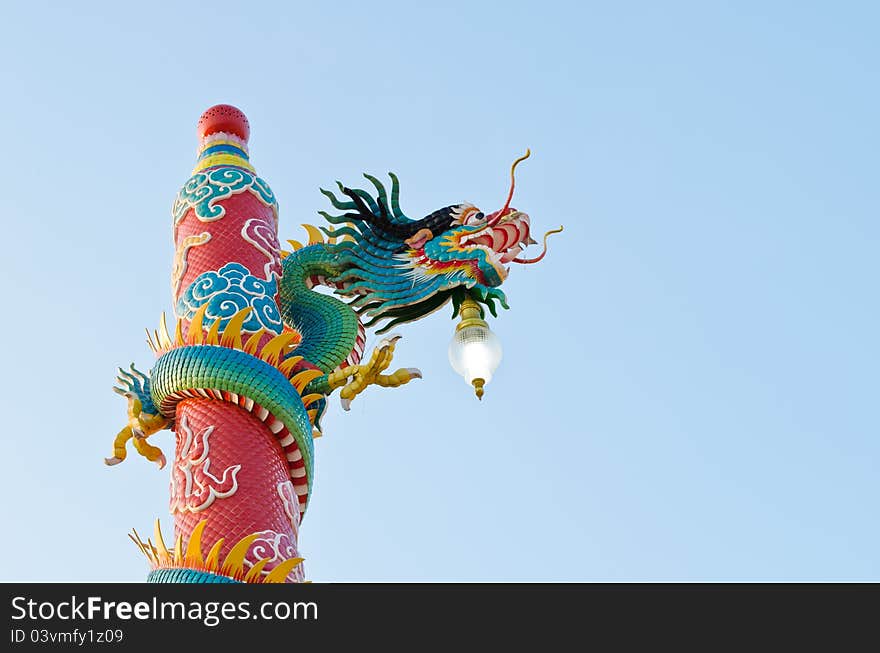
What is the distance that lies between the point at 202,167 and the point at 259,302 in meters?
1.57

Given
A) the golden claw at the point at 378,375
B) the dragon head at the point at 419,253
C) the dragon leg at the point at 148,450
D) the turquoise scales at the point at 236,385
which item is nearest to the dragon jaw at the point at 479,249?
the dragon head at the point at 419,253

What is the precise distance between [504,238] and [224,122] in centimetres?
237

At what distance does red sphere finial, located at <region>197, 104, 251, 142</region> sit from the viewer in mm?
10188

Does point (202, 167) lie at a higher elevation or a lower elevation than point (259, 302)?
higher

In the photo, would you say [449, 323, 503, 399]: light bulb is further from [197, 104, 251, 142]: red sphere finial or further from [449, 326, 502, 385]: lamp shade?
[197, 104, 251, 142]: red sphere finial

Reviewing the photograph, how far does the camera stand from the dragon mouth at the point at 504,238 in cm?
973

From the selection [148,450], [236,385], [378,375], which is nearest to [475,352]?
[378,375]

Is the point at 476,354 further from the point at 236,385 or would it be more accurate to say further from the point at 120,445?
the point at 120,445

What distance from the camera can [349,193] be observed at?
10.3 metres

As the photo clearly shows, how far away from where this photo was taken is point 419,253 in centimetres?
981

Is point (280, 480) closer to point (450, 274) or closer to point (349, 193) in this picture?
point (450, 274)

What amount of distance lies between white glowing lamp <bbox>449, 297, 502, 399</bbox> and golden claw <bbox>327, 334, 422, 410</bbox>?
13.7 inches

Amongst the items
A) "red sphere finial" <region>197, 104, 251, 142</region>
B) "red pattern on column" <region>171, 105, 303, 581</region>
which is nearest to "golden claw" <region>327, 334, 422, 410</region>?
"red pattern on column" <region>171, 105, 303, 581</region>
